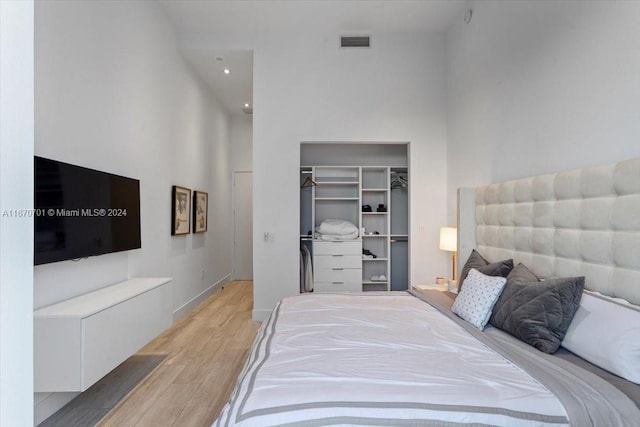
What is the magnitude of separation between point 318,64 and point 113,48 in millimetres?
2158

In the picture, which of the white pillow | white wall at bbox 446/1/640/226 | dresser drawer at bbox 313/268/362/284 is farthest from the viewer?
dresser drawer at bbox 313/268/362/284

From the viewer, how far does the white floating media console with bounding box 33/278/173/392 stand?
1.72 m

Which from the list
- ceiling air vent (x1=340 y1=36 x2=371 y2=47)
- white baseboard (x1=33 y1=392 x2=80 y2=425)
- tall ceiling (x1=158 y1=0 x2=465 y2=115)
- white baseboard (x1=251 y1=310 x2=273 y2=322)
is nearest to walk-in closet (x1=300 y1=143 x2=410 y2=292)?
white baseboard (x1=251 y1=310 x2=273 y2=322)

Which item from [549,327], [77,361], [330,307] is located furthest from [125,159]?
[549,327]

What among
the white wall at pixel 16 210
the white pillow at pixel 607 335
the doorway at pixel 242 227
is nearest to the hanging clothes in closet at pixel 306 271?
the doorway at pixel 242 227

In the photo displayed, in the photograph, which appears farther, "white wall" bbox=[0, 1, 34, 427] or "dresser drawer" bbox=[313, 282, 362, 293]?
"dresser drawer" bbox=[313, 282, 362, 293]

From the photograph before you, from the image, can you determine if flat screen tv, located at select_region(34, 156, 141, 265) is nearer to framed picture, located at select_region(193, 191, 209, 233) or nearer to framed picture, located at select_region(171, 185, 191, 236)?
framed picture, located at select_region(171, 185, 191, 236)

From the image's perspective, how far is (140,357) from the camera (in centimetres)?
276

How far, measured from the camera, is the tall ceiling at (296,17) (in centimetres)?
338

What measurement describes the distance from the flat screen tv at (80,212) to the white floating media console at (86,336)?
32 cm

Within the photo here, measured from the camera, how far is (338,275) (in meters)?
3.97

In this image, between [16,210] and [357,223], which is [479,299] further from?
[357,223]

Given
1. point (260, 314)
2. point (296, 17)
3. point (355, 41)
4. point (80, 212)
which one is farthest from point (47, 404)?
point (355, 41)

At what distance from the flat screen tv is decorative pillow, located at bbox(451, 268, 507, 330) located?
2.56m
